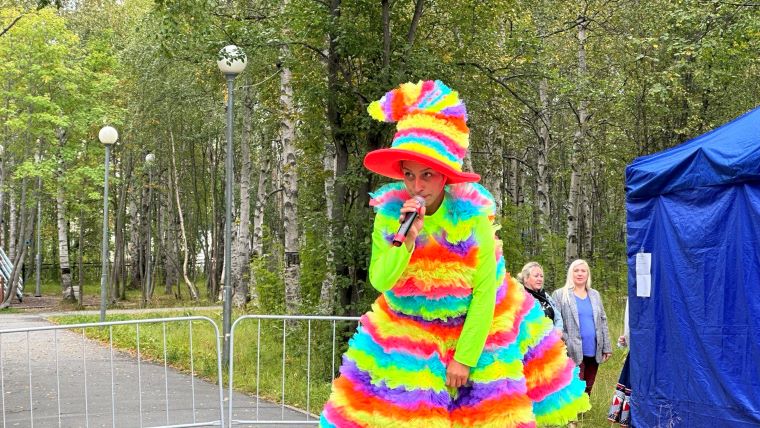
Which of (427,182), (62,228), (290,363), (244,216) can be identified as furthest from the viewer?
(62,228)

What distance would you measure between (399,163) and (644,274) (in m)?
4.76

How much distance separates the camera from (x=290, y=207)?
653 inches

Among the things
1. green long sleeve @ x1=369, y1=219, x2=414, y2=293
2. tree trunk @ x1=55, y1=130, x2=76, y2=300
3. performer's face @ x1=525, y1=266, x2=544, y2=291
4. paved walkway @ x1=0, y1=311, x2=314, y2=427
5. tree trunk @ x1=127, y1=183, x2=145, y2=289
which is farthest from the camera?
tree trunk @ x1=127, y1=183, x2=145, y2=289

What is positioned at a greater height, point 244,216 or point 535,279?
point 244,216

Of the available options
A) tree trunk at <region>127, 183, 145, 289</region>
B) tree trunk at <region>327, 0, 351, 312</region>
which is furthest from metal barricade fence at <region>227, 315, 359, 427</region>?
tree trunk at <region>127, 183, 145, 289</region>

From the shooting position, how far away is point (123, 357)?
11758mm

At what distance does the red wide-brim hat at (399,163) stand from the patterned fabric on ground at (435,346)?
8 cm

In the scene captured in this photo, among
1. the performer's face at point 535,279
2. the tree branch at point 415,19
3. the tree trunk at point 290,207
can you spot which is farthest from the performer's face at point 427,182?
the tree trunk at point 290,207

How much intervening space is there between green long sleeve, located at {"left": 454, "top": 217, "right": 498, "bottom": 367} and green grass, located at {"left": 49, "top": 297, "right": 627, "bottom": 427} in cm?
503

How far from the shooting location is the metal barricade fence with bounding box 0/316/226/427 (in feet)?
28.0

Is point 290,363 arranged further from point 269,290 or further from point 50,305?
point 50,305

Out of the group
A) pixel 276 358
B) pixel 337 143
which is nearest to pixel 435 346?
pixel 337 143

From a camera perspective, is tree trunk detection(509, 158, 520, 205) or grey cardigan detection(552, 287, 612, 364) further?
tree trunk detection(509, 158, 520, 205)

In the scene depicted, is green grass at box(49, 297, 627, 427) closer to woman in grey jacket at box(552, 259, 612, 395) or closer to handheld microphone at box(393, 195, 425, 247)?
woman in grey jacket at box(552, 259, 612, 395)
